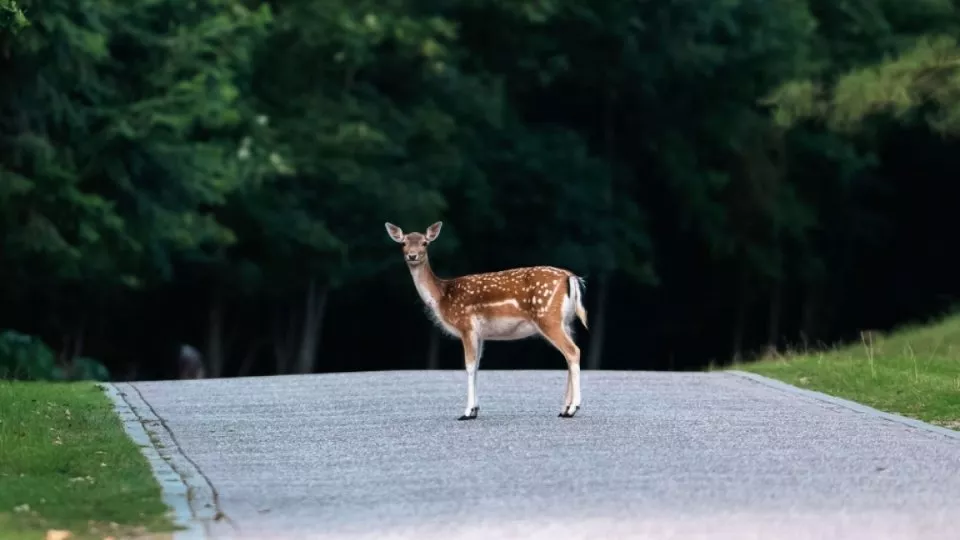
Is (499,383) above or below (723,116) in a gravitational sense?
below

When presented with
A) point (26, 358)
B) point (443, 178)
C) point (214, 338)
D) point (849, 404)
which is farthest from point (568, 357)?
point (214, 338)

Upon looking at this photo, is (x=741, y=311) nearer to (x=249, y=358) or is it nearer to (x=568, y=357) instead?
(x=249, y=358)

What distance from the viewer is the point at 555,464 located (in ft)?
44.1

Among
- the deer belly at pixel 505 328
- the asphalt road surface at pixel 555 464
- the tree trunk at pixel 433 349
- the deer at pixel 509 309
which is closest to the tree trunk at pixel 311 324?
the tree trunk at pixel 433 349

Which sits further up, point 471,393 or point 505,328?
point 505,328

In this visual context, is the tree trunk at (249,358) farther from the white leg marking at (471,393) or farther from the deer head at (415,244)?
the white leg marking at (471,393)

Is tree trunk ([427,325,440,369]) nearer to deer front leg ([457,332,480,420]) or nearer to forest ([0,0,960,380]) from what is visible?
forest ([0,0,960,380])

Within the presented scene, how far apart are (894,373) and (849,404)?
2.66 metres

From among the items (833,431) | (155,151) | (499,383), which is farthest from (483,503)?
(155,151)

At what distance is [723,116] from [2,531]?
40358 millimetres

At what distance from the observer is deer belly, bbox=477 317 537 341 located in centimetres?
1708

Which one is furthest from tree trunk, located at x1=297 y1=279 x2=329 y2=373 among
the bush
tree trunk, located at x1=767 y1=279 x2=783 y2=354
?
the bush

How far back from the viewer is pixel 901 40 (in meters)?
45.8

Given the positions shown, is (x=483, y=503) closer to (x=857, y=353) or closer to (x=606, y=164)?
(x=857, y=353)
